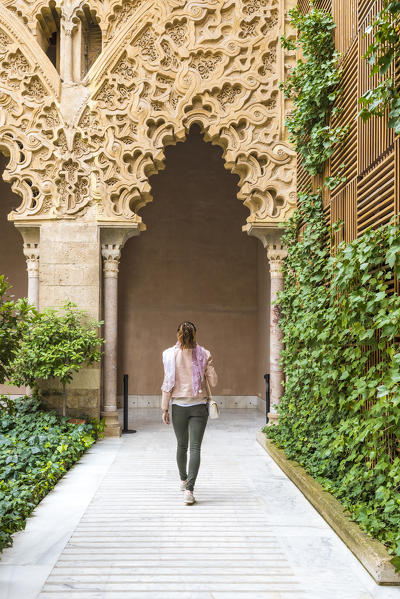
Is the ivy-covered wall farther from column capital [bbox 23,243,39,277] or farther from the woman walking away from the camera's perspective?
column capital [bbox 23,243,39,277]

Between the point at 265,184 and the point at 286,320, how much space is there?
234 centimetres

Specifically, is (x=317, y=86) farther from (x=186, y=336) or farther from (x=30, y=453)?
(x=30, y=453)

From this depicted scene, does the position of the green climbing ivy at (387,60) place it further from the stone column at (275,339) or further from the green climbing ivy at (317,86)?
the stone column at (275,339)

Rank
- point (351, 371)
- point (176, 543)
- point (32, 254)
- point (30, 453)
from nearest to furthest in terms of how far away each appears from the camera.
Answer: point (176, 543), point (351, 371), point (30, 453), point (32, 254)

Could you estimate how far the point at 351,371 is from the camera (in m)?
4.67

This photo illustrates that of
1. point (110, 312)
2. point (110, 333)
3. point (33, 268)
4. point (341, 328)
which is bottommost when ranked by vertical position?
point (110, 333)

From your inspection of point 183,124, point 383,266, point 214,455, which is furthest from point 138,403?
point 383,266

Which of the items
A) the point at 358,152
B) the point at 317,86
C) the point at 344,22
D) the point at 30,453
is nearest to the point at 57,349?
the point at 30,453

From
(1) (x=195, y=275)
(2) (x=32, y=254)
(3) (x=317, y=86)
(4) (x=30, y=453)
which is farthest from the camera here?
(1) (x=195, y=275)

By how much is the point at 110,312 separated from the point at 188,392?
13.4 feet

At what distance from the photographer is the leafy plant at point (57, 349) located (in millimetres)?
8078

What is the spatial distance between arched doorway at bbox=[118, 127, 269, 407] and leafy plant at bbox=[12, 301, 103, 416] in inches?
143

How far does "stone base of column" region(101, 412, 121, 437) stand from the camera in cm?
877

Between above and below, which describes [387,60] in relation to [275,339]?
above
